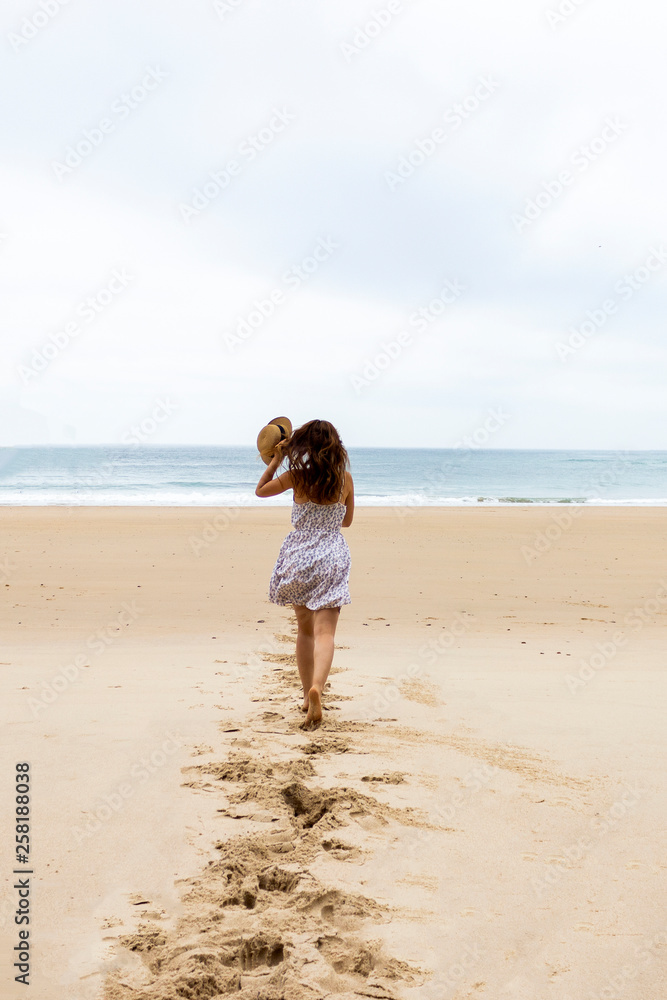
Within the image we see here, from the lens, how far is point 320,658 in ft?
12.4

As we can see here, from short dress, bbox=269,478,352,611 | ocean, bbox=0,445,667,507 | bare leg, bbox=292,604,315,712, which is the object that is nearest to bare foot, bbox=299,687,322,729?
bare leg, bbox=292,604,315,712

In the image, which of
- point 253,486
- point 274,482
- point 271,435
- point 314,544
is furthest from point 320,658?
point 253,486

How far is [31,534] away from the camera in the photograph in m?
14.2

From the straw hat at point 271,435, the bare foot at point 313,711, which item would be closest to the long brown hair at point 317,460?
the straw hat at point 271,435

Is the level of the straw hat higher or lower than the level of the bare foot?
higher

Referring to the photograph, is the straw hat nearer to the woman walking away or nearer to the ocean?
the woman walking away

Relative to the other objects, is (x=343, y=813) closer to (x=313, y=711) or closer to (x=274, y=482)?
(x=313, y=711)

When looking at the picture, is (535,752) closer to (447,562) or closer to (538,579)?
(538,579)

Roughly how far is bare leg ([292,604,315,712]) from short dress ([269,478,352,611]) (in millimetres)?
62

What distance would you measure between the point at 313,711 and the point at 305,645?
407 millimetres

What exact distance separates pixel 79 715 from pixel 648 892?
2.89 m

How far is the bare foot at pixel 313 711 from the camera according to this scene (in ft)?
12.0

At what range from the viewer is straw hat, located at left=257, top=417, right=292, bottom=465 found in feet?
13.4

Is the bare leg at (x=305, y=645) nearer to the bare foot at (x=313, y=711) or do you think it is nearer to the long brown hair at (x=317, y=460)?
the bare foot at (x=313, y=711)
